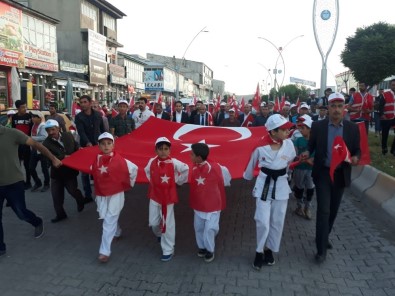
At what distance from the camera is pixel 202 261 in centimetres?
466

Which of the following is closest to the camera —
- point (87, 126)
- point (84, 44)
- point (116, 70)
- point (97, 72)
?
point (87, 126)

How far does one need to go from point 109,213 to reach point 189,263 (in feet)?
3.82

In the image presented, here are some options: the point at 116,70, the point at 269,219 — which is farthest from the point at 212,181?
the point at 116,70

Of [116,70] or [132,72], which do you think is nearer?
[116,70]

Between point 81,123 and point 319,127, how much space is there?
15.1ft

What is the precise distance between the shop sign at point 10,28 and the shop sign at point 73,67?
7291mm

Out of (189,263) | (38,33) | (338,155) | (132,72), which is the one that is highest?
(38,33)

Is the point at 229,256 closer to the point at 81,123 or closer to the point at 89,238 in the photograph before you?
the point at 89,238

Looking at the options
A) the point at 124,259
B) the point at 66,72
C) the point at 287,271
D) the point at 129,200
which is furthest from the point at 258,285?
the point at 66,72

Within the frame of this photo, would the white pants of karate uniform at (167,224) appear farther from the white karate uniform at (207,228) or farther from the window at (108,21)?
the window at (108,21)

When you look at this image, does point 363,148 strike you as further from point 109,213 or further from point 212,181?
point 109,213

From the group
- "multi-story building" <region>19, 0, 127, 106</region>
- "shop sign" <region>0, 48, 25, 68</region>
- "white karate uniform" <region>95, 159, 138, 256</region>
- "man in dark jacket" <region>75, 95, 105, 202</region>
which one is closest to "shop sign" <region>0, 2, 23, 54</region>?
"shop sign" <region>0, 48, 25, 68</region>

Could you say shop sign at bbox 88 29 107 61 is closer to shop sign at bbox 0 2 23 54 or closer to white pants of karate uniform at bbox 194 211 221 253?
shop sign at bbox 0 2 23 54

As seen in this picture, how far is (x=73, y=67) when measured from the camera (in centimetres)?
3503
